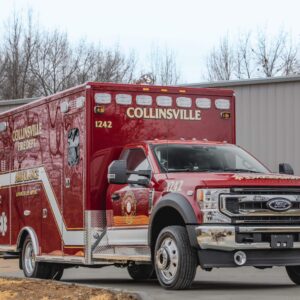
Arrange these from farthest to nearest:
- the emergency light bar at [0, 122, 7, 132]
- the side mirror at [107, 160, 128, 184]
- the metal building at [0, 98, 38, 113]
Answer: the metal building at [0, 98, 38, 113] < the emergency light bar at [0, 122, 7, 132] < the side mirror at [107, 160, 128, 184]

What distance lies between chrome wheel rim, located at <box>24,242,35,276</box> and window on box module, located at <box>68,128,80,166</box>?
2.39m

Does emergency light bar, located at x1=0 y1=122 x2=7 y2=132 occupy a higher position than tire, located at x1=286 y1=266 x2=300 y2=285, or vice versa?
emergency light bar, located at x1=0 y1=122 x2=7 y2=132

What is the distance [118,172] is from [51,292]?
2.05 m

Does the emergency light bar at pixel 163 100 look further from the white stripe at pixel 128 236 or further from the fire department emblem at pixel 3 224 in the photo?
the fire department emblem at pixel 3 224

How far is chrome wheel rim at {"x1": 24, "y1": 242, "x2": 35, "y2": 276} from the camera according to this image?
48.3 feet

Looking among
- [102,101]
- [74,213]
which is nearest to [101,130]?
[102,101]

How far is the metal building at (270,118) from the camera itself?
20000 millimetres

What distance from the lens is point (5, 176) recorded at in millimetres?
16109

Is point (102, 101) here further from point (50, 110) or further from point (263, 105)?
point (263, 105)

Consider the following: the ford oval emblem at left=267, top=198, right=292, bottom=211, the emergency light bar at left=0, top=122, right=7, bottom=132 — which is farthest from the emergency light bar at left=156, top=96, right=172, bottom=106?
the emergency light bar at left=0, top=122, right=7, bottom=132

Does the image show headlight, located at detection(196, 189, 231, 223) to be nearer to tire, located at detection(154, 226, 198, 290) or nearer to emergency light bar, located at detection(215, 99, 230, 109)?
tire, located at detection(154, 226, 198, 290)

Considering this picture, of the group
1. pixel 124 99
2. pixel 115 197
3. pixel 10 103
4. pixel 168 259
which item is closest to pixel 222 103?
pixel 124 99

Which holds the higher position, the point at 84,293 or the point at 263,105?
the point at 263,105

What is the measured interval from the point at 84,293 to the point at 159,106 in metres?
4.08
